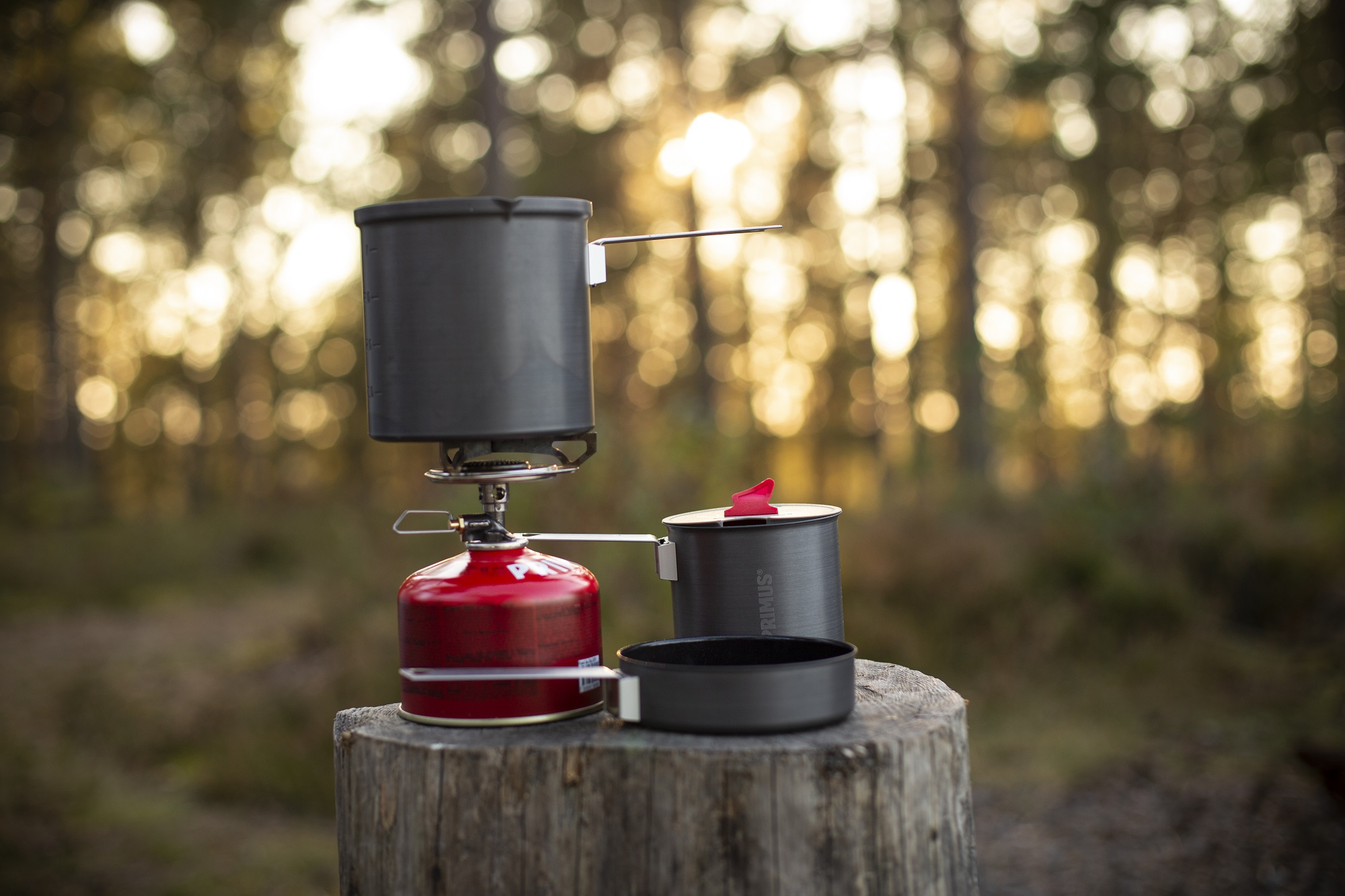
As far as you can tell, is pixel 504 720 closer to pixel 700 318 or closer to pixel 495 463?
pixel 495 463

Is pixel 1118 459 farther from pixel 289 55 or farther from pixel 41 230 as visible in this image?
pixel 41 230

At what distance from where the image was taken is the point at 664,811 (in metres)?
1.84

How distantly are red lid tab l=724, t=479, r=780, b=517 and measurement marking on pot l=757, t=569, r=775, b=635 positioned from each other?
0.13 m

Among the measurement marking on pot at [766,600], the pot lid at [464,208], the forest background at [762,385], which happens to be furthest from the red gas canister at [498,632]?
the forest background at [762,385]

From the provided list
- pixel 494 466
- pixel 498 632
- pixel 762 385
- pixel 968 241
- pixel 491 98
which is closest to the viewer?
pixel 498 632

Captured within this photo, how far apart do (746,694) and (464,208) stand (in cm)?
96

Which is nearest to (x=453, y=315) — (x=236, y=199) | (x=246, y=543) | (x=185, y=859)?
(x=185, y=859)

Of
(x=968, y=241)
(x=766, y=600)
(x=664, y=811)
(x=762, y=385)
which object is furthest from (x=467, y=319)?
(x=762, y=385)

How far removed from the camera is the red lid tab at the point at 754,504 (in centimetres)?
220

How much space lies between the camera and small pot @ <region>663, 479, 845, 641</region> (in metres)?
2.13

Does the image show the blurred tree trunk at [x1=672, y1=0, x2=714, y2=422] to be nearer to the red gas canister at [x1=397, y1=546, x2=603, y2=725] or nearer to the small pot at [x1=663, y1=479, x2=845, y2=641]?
the small pot at [x1=663, y1=479, x2=845, y2=641]

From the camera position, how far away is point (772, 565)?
213cm

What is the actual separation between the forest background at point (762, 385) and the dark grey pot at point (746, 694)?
3.09 m

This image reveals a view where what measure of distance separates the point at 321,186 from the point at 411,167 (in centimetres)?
284
